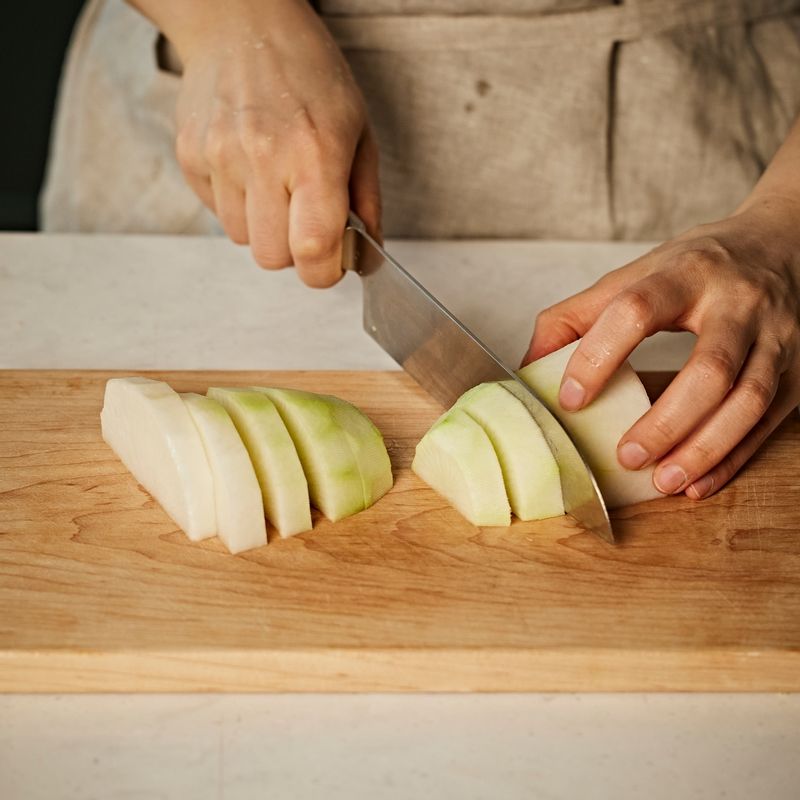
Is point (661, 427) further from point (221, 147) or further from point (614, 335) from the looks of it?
point (221, 147)

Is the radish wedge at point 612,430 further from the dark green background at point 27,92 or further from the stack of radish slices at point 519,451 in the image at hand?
the dark green background at point 27,92

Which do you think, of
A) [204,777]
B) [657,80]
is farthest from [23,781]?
[657,80]

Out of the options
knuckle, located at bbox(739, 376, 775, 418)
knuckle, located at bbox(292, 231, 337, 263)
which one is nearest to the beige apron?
knuckle, located at bbox(292, 231, 337, 263)

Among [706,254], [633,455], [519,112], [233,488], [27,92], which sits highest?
[706,254]

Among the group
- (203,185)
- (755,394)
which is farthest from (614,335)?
(203,185)

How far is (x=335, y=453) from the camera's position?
179 cm

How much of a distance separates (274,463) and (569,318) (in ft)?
2.16

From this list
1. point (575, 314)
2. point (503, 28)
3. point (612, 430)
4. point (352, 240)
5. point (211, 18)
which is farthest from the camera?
point (503, 28)

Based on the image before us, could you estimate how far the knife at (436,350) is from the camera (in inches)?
69.4

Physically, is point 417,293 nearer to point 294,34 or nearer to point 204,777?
point 294,34

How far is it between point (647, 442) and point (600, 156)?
118 centimetres

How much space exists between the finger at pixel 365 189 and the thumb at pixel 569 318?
0.39m

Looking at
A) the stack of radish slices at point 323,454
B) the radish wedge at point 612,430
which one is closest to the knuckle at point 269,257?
the stack of radish slices at point 323,454

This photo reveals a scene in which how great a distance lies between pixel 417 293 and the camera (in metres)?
2.04
